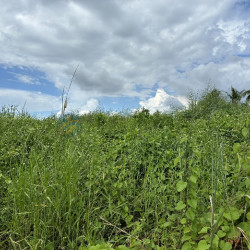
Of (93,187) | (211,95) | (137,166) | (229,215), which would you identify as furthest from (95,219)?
(211,95)

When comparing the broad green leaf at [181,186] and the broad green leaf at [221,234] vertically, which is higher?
the broad green leaf at [181,186]

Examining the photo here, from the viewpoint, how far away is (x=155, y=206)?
263 centimetres

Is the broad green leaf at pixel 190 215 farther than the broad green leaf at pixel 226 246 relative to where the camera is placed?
Yes

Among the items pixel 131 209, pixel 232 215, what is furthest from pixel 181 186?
pixel 131 209

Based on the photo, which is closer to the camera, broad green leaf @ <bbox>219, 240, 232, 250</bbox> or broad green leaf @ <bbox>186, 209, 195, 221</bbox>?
broad green leaf @ <bbox>219, 240, 232, 250</bbox>

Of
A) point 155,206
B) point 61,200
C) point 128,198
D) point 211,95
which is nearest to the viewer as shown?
point 61,200

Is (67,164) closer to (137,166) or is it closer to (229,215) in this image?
(137,166)

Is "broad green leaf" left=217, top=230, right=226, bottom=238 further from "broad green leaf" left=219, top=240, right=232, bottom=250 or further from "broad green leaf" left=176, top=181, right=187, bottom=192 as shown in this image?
"broad green leaf" left=176, top=181, right=187, bottom=192

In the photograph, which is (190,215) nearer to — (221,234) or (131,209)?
(221,234)

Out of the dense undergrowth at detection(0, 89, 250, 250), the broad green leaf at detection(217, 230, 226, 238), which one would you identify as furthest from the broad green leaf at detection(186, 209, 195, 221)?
the broad green leaf at detection(217, 230, 226, 238)

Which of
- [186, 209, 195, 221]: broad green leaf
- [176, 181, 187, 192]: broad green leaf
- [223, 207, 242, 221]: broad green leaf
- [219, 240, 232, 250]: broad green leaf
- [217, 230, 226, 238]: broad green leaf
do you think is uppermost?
[176, 181, 187, 192]: broad green leaf

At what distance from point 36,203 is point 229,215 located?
164 cm

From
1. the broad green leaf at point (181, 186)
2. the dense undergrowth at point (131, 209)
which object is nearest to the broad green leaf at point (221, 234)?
the dense undergrowth at point (131, 209)

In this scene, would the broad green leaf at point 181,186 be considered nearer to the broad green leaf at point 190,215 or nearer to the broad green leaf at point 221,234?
the broad green leaf at point 190,215
